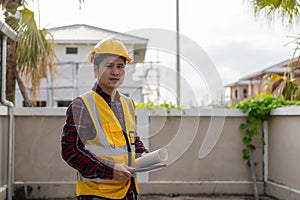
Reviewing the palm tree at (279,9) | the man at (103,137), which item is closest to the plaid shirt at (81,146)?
the man at (103,137)

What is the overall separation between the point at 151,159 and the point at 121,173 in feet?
0.46

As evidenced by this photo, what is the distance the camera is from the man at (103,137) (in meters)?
1.71

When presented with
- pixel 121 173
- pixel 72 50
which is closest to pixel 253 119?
pixel 121 173

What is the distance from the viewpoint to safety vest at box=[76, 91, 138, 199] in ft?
5.65

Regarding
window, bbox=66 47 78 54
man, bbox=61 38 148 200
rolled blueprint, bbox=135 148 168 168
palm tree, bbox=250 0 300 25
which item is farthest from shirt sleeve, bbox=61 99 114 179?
window, bbox=66 47 78 54

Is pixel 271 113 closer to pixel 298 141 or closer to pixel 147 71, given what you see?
pixel 298 141

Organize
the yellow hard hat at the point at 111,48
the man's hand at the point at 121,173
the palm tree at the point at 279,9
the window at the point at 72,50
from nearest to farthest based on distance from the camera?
1. the man's hand at the point at 121,173
2. the yellow hard hat at the point at 111,48
3. the palm tree at the point at 279,9
4. the window at the point at 72,50

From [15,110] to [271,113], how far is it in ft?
10.7

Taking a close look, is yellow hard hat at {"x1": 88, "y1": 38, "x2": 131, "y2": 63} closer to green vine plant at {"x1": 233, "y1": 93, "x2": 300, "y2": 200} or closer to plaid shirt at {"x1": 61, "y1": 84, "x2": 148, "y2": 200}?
plaid shirt at {"x1": 61, "y1": 84, "x2": 148, "y2": 200}

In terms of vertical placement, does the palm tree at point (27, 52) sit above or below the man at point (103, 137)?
above

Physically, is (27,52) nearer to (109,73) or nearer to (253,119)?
(253,119)

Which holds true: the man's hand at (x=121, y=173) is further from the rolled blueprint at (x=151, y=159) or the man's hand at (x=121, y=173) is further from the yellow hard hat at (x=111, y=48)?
the yellow hard hat at (x=111, y=48)

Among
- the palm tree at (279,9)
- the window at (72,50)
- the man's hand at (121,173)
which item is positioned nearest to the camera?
the man's hand at (121,173)

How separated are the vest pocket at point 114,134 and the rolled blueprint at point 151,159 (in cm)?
10
